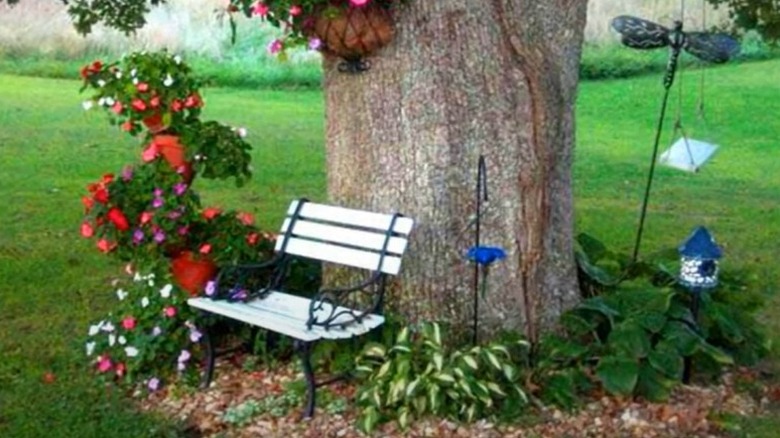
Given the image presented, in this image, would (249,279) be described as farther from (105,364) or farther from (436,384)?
(436,384)

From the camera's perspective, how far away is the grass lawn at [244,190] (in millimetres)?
6824

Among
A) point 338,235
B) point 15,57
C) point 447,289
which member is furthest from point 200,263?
point 15,57

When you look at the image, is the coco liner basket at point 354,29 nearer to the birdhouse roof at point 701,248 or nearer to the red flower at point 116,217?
the red flower at point 116,217

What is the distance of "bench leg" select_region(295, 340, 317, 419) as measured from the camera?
5.88 metres

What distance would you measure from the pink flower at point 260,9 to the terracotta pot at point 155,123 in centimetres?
79

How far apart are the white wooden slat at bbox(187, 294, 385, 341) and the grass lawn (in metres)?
0.53

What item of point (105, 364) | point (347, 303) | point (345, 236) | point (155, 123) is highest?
point (155, 123)

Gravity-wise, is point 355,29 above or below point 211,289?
above

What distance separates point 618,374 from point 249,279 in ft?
5.79

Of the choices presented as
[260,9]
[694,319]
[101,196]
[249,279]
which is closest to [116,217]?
[101,196]

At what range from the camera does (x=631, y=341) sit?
20.4 ft

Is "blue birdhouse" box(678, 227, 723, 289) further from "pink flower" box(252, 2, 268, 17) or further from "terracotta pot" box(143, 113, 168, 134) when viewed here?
"terracotta pot" box(143, 113, 168, 134)

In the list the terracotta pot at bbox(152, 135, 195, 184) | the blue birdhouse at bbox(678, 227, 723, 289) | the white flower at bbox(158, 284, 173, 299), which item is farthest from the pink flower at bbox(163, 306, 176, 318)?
the blue birdhouse at bbox(678, 227, 723, 289)

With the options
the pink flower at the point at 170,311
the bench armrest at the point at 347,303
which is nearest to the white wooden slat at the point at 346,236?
the bench armrest at the point at 347,303
